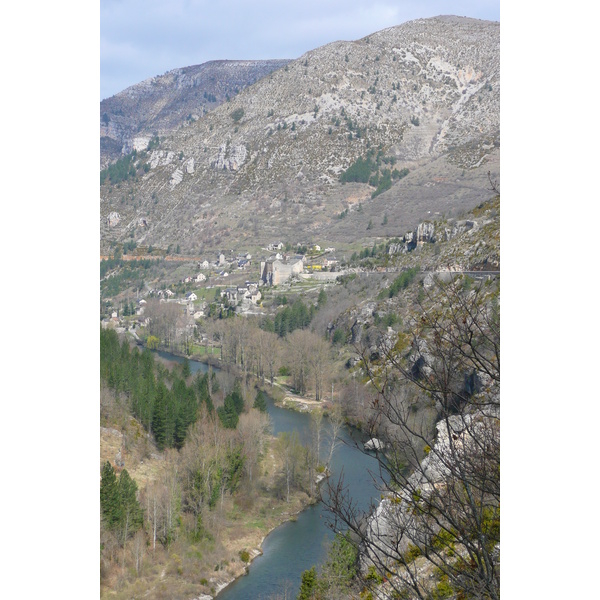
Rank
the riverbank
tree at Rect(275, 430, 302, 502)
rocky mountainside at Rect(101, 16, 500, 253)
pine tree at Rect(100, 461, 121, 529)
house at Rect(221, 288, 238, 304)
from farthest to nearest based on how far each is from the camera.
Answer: rocky mountainside at Rect(101, 16, 500, 253) → house at Rect(221, 288, 238, 304) → tree at Rect(275, 430, 302, 502) → pine tree at Rect(100, 461, 121, 529) → the riverbank

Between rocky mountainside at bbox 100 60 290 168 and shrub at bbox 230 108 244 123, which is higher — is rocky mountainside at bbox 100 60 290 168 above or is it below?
above

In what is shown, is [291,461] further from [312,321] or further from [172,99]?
[172,99]

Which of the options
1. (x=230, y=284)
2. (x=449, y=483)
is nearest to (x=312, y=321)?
(x=230, y=284)

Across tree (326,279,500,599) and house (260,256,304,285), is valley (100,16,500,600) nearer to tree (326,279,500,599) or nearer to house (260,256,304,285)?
tree (326,279,500,599)

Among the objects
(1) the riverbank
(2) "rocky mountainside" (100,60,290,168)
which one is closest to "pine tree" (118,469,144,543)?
(1) the riverbank

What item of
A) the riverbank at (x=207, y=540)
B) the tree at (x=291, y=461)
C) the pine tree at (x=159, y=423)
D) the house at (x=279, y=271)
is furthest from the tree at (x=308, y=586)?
the house at (x=279, y=271)

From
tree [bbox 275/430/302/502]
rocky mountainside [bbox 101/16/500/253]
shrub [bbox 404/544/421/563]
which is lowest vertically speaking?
Answer: tree [bbox 275/430/302/502]

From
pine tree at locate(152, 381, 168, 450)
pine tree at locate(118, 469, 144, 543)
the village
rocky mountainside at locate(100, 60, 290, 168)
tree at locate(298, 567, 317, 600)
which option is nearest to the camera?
tree at locate(298, 567, 317, 600)
